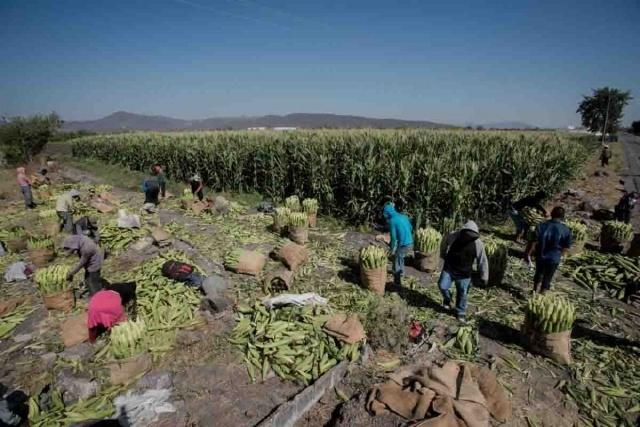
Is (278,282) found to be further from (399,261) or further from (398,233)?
(398,233)

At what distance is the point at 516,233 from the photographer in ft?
32.6

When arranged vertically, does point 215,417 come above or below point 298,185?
below

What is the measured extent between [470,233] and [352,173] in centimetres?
650

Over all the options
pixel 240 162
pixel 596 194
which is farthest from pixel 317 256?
pixel 596 194

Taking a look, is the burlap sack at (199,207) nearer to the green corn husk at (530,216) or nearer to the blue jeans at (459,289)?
the blue jeans at (459,289)

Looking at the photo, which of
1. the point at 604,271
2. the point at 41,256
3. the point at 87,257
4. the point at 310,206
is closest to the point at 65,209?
the point at 41,256

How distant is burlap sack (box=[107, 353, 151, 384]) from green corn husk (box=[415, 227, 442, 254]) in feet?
19.1

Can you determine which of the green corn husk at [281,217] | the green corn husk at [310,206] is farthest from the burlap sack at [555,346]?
the green corn husk at [310,206]

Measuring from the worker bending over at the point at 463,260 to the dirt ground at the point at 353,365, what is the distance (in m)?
0.57

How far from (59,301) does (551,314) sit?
26.8 ft

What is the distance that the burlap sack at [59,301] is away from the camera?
248 inches

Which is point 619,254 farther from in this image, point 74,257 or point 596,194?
point 74,257

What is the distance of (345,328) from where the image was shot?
5027mm

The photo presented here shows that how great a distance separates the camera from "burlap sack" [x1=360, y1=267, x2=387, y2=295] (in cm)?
675
